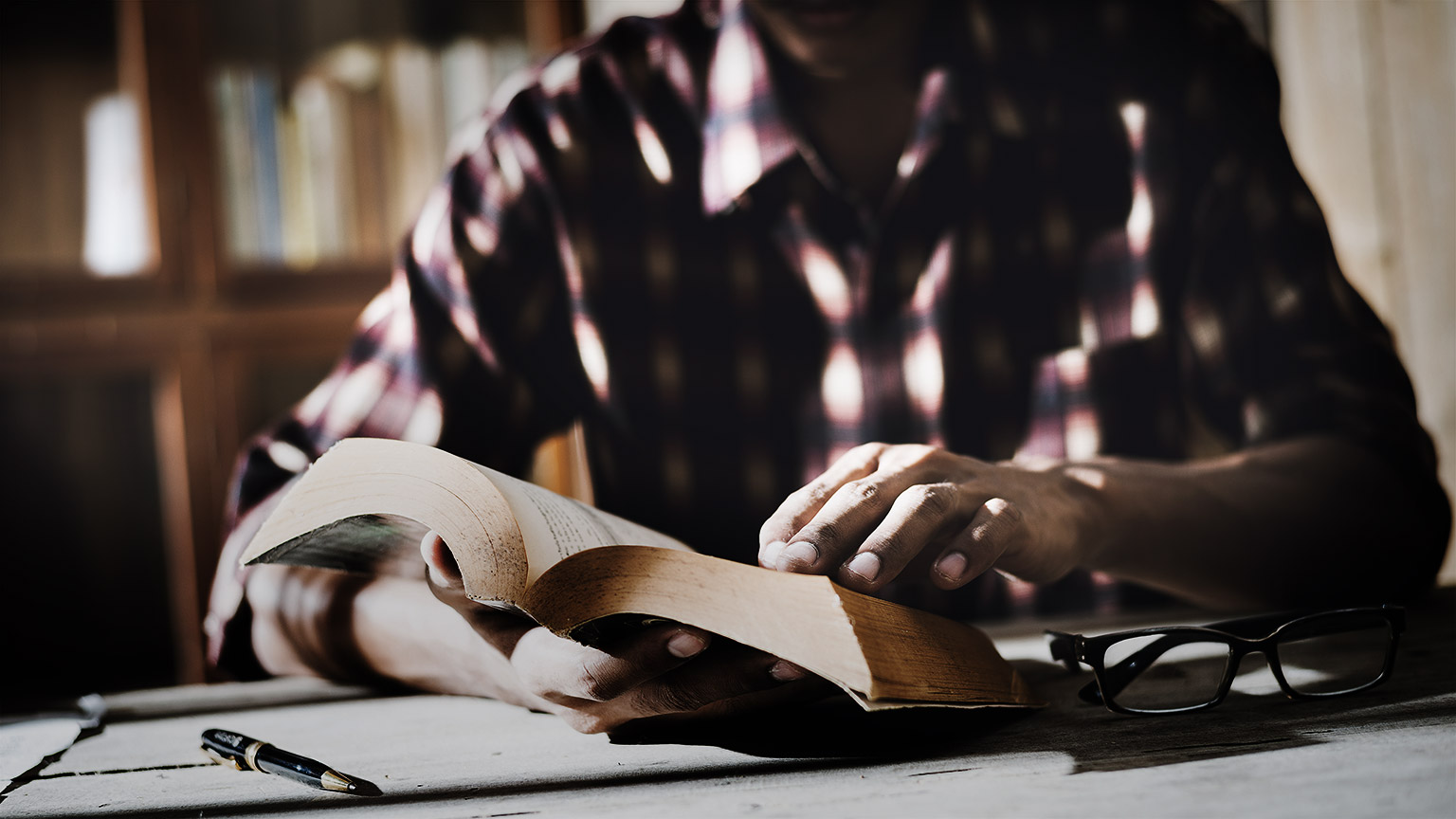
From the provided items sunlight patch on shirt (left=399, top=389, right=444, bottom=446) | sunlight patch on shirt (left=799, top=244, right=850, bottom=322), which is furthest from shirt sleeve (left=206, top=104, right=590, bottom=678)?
sunlight patch on shirt (left=799, top=244, right=850, bottom=322)

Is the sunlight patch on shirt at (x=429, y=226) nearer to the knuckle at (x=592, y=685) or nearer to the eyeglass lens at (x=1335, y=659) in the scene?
the knuckle at (x=592, y=685)

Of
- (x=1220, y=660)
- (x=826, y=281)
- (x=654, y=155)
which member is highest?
(x=654, y=155)

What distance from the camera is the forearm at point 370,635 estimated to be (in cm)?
49

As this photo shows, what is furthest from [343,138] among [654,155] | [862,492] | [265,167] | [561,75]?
[862,492]

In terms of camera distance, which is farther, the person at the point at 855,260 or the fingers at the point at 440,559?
the person at the point at 855,260

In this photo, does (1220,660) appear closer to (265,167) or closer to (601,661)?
(601,661)

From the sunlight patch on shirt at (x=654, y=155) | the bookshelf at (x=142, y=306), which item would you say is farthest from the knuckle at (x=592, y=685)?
the bookshelf at (x=142, y=306)

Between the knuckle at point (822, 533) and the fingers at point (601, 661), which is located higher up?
the knuckle at point (822, 533)

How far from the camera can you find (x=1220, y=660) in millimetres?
464

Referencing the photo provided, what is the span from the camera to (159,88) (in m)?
1.38

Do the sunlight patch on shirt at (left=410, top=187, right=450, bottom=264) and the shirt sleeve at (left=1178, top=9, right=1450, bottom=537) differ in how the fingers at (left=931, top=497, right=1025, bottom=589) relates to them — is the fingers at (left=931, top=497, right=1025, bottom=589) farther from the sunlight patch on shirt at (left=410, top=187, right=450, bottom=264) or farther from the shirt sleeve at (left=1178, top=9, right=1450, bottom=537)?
the sunlight patch on shirt at (left=410, top=187, right=450, bottom=264)

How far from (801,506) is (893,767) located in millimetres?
99

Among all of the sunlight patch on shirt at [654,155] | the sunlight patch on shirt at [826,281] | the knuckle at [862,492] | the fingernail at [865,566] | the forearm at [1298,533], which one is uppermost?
the sunlight patch on shirt at [654,155]

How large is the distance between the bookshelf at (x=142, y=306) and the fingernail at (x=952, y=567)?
1.28 meters
